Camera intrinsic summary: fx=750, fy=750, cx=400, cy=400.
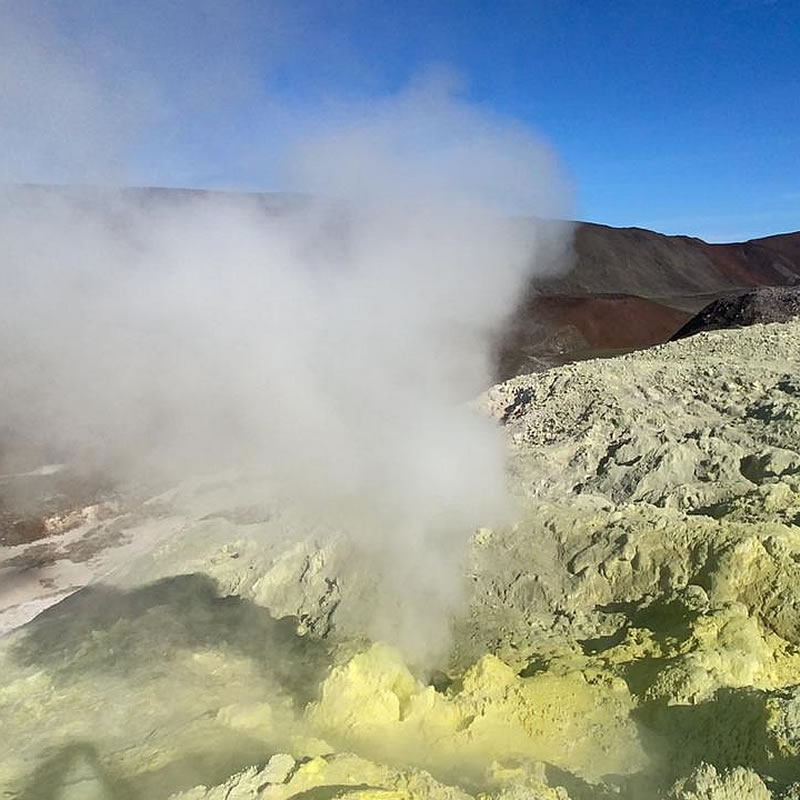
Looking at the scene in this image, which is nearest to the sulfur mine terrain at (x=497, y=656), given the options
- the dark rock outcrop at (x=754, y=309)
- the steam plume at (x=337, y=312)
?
the steam plume at (x=337, y=312)

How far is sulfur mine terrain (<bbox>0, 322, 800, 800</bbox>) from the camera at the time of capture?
3.71 m

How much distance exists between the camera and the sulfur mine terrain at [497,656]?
371cm

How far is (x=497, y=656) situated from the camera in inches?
193

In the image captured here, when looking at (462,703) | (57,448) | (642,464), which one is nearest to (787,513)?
(642,464)

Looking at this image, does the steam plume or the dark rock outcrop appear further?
the dark rock outcrop

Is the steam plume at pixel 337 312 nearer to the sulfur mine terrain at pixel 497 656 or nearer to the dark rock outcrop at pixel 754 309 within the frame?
the sulfur mine terrain at pixel 497 656

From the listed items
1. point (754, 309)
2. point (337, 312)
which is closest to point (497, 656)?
point (337, 312)

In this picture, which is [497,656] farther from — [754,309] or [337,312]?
[754,309]

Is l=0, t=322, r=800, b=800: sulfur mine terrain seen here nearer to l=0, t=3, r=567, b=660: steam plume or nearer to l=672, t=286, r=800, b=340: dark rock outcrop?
l=0, t=3, r=567, b=660: steam plume

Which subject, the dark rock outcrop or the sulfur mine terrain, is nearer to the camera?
the sulfur mine terrain

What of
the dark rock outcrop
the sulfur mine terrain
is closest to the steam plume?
the sulfur mine terrain

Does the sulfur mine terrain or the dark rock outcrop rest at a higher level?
the dark rock outcrop

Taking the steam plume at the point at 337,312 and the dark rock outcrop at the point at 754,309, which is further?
the dark rock outcrop at the point at 754,309

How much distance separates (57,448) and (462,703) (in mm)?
15326
